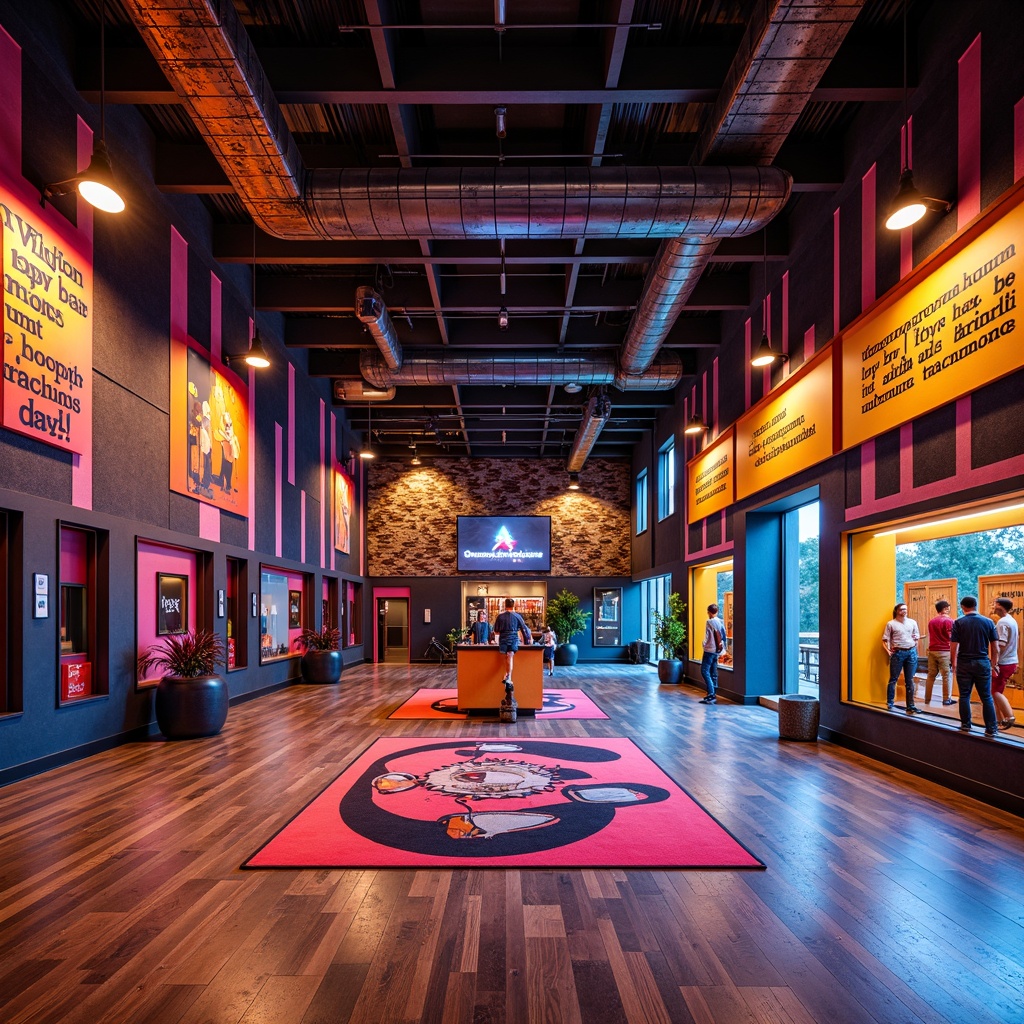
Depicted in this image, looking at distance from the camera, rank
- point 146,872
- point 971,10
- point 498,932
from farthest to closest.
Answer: point 971,10 → point 146,872 → point 498,932

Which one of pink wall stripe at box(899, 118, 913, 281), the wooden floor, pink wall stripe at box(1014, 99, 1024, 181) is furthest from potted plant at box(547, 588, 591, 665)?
pink wall stripe at box(1014, 99, 1024, 181)

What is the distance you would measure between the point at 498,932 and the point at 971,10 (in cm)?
666

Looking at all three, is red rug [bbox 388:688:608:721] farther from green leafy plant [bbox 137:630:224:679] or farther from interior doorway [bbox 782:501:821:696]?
interior doorway [bbox 782:501:821:696]

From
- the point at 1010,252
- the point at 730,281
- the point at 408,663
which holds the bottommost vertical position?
the point at 408,663

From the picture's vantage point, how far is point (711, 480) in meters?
11.8

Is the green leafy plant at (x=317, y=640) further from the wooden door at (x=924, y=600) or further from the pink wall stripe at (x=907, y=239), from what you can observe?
the pink wall stripe at (x=907, y=239)

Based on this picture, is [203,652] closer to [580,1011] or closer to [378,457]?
[580,1011]

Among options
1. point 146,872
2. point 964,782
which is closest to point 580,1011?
point 146,872

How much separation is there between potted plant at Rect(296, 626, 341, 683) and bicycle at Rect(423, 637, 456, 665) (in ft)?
19.9

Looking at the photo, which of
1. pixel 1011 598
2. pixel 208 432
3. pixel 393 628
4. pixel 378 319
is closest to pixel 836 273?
pixel 1011 598

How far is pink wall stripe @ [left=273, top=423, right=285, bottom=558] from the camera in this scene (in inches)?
468

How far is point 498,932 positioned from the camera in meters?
3.05

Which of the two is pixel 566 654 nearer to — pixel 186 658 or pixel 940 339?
pixel 186 658

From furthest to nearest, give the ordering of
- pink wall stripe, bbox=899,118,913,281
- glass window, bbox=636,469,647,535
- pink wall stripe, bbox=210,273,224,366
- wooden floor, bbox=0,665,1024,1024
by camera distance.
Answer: glass window, bbox=636,469,647,535
pink wall stripe, bbox=210,273,224,366
pink wall stripe, bbox=899,118,913,281
wooden floor, bbox=0,665,1024,1024
